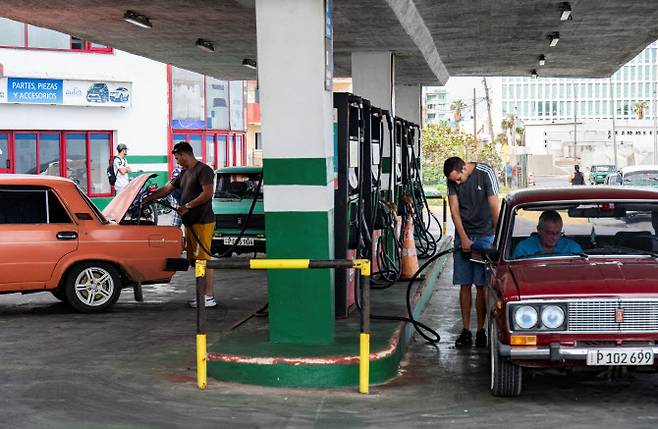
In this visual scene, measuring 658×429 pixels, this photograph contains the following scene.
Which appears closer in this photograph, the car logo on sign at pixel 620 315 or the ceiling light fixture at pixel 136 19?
the car logo on sign at pixel 620 315

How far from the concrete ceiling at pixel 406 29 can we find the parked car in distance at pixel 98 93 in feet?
33.0

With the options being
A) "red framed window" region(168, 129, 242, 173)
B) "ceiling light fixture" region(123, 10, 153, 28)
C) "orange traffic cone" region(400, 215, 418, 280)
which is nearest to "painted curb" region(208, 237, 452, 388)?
"orange traffic cone" region(400, 215, 418, 280)

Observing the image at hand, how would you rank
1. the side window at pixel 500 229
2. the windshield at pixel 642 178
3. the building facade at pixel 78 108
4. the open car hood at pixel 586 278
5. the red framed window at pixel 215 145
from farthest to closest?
the red framed window at pixel 215 145, the windshield at pixel 642 178, the building facade at pixel 78 108, the side window at pixel 500 229, the open car hood at pixel 586 278

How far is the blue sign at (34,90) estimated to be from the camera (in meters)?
33.1

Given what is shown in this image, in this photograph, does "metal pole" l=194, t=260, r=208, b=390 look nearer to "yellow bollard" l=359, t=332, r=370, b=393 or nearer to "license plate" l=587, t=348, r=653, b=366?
"yellow bollard" l=359, t=332, r=370, b=393

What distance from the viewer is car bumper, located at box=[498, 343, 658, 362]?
8141mm

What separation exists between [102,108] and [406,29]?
20238mm

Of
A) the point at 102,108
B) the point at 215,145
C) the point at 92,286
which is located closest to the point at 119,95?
the point at 102,108

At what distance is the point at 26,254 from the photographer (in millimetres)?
13453

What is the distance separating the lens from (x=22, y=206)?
13664mm

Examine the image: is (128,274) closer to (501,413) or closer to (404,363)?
(404,363)

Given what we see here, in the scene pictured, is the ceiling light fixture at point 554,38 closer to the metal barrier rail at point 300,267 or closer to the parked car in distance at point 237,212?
the parked car in distance at point 237,212

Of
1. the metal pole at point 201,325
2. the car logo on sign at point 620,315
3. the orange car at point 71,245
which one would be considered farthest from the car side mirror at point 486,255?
the orange car at point 71,245

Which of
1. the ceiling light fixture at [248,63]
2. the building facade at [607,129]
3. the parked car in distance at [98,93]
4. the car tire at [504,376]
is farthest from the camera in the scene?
the building facade at [607,129]
